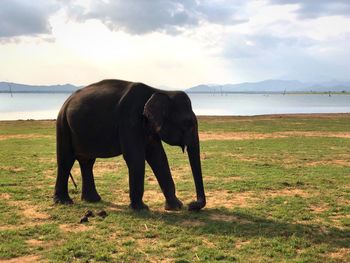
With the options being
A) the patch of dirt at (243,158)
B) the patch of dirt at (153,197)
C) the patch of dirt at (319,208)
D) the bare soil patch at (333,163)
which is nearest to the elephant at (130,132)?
the patch of dirt at (153,197)

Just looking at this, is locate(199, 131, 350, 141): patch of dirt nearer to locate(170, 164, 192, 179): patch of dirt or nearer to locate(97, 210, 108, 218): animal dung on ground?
locate(170, 164, 192, 179): patch of dirt

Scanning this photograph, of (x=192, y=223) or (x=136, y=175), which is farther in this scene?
(x=136, y=175)

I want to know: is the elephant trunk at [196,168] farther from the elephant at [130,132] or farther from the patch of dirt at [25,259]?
the patch of dirt at [25,259]

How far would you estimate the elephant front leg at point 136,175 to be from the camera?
383 inches

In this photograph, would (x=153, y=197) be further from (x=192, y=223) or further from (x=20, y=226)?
(x=20, y=226)

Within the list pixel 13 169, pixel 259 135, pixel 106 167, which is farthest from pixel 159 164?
pixel 259 135

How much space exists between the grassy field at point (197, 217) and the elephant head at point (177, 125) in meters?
0.86

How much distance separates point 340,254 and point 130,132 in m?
4.79

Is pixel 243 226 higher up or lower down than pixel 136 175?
lower down

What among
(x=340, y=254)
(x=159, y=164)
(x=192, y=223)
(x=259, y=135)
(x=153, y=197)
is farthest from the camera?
(x=259, y=135)

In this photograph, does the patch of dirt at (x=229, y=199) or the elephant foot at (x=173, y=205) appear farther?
the patch of dirt at (x=229, y=199)

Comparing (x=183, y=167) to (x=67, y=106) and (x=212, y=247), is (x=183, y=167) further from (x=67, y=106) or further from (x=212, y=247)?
(x=212, y=247)

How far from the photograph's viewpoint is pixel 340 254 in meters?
7.07

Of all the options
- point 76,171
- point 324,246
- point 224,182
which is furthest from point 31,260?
point 76,171
